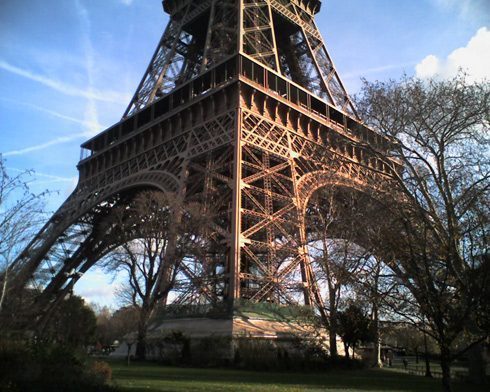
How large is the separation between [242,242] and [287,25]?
29.4 m

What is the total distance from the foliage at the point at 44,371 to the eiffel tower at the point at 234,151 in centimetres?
998

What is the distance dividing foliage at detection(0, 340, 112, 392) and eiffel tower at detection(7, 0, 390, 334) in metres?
9.98

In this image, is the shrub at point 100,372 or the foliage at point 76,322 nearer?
the shrub at point 100,372

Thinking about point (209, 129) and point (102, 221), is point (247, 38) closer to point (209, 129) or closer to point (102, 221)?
point (209, 129)

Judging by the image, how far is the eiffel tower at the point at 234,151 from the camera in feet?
73.1

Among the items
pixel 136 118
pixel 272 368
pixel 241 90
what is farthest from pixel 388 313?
pixel 136 118

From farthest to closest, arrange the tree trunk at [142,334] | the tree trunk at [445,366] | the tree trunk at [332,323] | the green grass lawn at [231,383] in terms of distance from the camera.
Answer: the tree trunk at [142,334], the tree trunk at [332,323], the green grass lawn at [231,383], the tree trunk at [445,366]

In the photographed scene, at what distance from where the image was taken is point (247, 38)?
34.2 meters

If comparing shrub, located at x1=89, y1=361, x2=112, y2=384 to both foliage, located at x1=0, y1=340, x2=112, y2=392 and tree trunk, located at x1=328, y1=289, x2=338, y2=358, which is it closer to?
foliage, located at x1=0, y1=340, x2=112, y2=392

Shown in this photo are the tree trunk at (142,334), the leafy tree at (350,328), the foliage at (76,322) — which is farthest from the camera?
the foliage at (76,322)

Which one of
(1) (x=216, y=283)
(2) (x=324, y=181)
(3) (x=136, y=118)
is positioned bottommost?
(1) (x=216, y=283)

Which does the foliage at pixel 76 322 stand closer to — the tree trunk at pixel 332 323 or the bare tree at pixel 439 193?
the tree trunk at pixel 332 323

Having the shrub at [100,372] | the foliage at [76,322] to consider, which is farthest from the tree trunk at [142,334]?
the foliage at [76,322]

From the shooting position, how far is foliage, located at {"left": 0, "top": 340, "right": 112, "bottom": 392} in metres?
9.54
